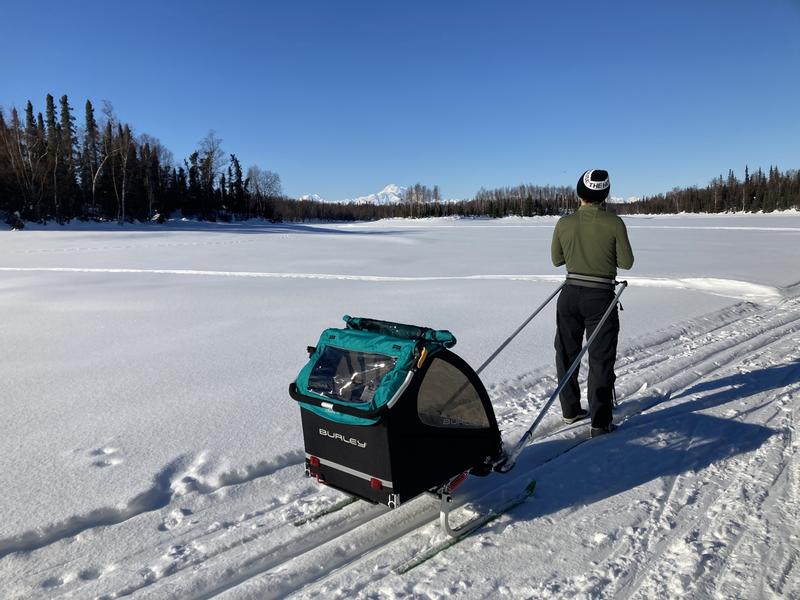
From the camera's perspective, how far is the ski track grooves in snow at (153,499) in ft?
8.61

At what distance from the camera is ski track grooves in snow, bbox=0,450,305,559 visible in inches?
103

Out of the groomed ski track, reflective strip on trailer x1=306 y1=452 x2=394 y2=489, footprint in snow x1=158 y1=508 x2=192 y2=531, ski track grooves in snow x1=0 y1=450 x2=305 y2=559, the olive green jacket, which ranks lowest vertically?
the groomed ski track

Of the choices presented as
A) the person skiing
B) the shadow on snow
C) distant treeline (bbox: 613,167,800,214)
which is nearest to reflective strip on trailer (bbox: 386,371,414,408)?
the shadow on snow

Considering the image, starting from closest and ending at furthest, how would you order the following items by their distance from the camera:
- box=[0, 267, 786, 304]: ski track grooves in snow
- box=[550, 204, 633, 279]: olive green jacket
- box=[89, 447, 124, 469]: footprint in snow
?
box=[89, 447, 124, 469]: footprint in snow → box=[550, 204, 633, 279]: olive green jacket → box=[0, 267, 786, 304]: ski track grooves in snow

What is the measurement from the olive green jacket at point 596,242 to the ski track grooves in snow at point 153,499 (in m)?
2.46

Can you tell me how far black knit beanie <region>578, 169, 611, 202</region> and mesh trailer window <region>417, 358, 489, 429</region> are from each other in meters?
1.96

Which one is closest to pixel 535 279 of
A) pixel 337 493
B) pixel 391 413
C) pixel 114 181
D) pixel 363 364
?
pixel 337 493

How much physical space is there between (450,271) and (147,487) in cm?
1277

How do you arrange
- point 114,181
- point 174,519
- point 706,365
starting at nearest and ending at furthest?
point 174,519 < point 706,365 < point 114,181

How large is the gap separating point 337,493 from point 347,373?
86 cm

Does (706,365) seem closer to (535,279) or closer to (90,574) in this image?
(90,574)

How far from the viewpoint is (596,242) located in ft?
12.7

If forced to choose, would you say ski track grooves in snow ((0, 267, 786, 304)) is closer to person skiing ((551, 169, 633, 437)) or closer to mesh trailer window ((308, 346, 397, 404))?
person skiing ((551, 169, 633, 437))

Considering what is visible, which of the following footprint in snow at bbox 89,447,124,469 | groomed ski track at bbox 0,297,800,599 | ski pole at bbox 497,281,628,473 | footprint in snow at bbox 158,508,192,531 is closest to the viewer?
groomed ski track at bbox 0,297,800,599
